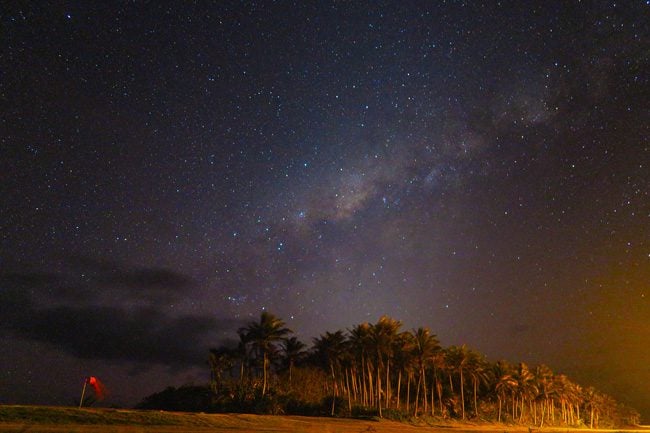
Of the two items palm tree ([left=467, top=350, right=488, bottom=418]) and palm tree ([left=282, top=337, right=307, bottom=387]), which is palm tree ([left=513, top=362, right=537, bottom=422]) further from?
palm tree ([left=282, top=337, right=307, bottom=387])

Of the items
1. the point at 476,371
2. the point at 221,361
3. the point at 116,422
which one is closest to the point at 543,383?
the point at 476,371

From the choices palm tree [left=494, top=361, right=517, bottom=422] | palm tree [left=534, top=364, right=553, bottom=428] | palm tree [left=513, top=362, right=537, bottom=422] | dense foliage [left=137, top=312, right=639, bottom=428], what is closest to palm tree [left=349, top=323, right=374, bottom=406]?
dense foliage [left=137, top=312, right=639, bottom=428]

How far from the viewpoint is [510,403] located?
103 metres

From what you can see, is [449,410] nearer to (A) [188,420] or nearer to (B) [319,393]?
(B) [319,393]

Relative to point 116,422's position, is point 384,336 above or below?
above

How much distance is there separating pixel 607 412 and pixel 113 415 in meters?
146

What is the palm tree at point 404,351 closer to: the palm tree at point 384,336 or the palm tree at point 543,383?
the palm tree at point 384,336

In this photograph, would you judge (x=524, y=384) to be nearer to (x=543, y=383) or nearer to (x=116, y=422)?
(x=543, y=383)

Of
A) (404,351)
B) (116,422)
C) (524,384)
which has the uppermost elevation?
(404,351)

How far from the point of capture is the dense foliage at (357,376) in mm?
50438

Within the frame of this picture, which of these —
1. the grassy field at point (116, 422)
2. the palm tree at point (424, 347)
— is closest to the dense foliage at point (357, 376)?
the palm tree at point (424, 347)

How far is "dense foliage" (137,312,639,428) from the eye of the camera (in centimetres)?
5044

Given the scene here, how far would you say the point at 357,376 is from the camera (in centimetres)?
8088

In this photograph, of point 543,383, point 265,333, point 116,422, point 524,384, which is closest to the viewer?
point 116,422
